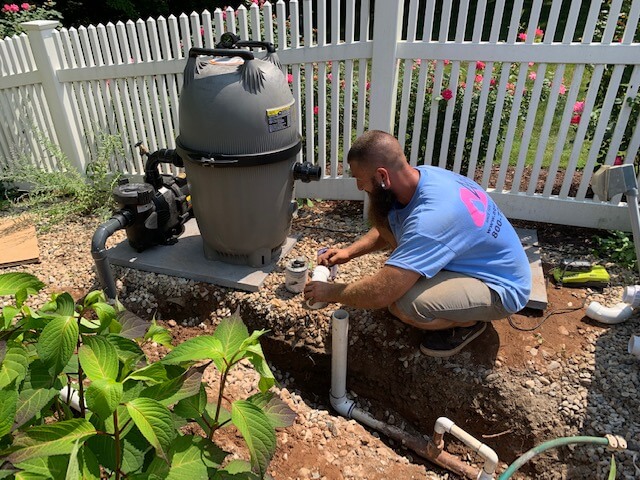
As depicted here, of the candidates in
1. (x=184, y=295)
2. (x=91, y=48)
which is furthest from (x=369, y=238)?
(x=91, y=48)

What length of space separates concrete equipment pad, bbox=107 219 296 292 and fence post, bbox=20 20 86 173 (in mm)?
1584

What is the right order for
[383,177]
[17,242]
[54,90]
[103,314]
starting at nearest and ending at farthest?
[103,314]
[383,177]
[17,242]
[54,90]

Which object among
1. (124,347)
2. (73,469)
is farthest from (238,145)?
(73,469)

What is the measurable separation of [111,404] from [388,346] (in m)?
1.86

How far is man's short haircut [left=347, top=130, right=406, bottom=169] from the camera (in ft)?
7.36

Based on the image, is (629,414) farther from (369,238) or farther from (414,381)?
(369,238)

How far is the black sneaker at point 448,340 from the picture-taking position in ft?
8.03

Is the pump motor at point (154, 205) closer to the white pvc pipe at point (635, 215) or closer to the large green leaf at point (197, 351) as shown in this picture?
the large green leaf at point (197, 351)

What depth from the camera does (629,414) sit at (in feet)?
7.26

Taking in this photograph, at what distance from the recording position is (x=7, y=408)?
0.95m

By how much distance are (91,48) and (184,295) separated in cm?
246

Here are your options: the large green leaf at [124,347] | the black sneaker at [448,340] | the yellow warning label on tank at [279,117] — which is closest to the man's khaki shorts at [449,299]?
the black sneaker at [448,340]

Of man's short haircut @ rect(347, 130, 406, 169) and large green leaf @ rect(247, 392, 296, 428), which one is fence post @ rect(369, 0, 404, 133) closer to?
man's short haircut @ rect(347, 130, 406, 169)

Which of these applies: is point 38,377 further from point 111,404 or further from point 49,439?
point 111,404
